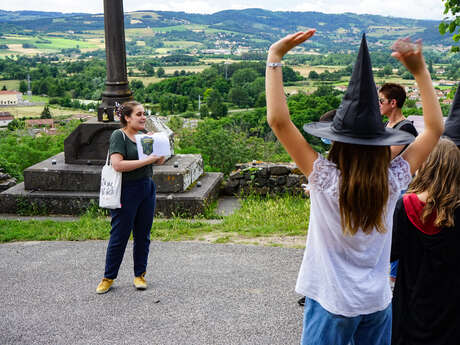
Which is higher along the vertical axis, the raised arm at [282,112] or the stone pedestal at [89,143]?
the raised arm at [282,112]

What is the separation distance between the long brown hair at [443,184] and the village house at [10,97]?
71.0 m

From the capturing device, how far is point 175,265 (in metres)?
5.13

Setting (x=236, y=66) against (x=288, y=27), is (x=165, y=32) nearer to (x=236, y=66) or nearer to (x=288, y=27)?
(x=288, y=27)

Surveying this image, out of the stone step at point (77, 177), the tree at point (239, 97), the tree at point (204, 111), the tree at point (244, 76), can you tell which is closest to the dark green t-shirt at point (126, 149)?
the stone step at point (77, 177)

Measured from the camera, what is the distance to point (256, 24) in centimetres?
16138

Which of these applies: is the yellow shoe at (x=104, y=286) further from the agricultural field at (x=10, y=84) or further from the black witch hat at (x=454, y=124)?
the agricultural field at (x=10, y=84)

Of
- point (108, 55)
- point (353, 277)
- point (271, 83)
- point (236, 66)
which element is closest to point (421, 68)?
point (271, 83)

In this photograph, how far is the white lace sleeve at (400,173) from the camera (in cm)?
201

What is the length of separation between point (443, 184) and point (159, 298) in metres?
2.71

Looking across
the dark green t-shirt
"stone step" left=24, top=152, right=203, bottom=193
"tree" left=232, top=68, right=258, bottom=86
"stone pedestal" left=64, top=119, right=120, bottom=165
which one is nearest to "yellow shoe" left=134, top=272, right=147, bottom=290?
the dark green t-shirt

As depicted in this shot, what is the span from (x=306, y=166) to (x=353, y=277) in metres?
0.48

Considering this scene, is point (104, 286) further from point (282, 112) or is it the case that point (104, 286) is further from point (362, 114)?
point (362, 114)

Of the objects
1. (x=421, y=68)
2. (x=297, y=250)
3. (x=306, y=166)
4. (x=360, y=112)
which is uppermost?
(x=421, y=68)

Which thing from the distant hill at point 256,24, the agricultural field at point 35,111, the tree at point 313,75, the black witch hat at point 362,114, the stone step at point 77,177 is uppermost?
the distant hill at point 256,24
